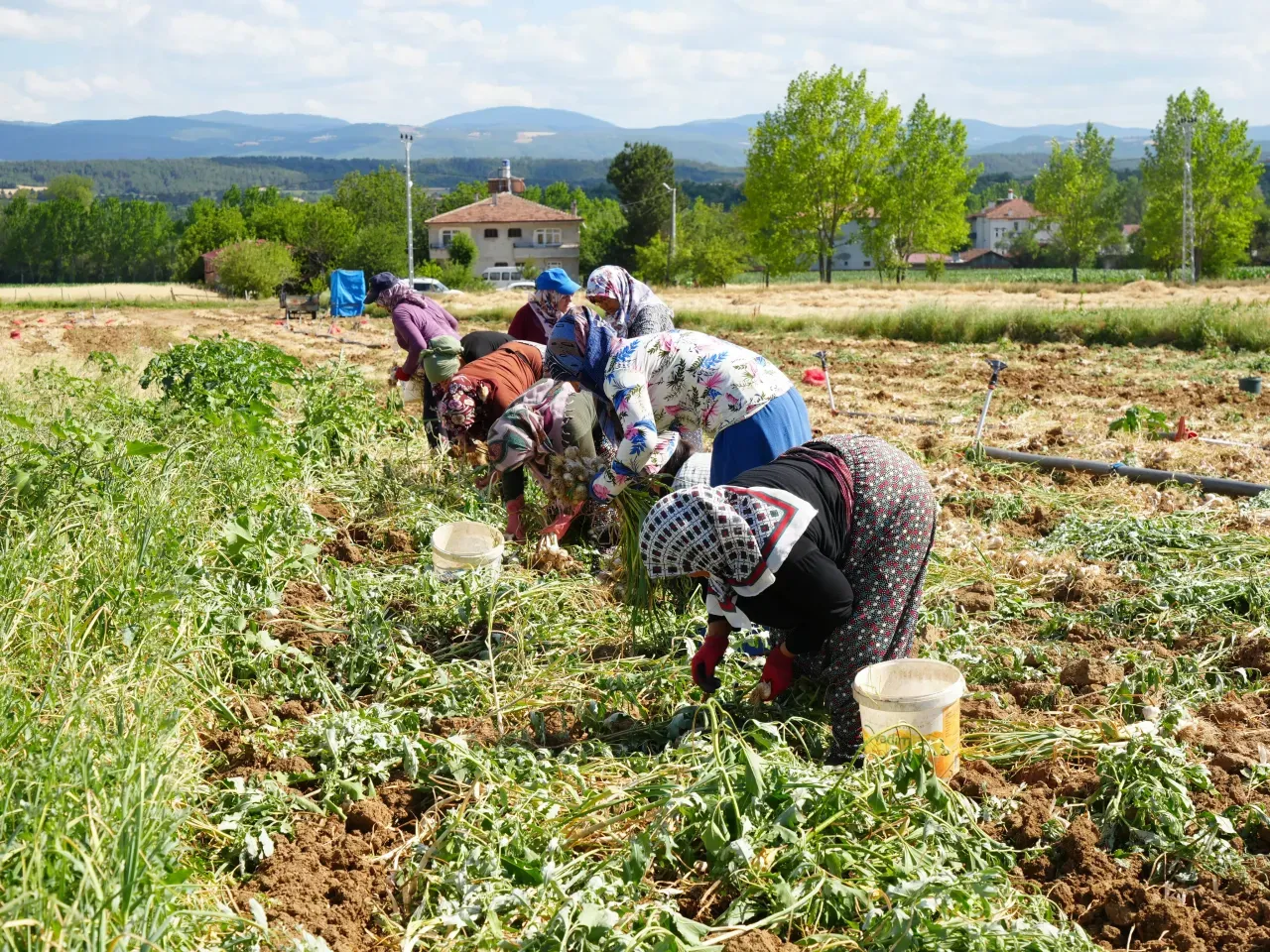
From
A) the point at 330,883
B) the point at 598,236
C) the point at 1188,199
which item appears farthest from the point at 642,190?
the point at 330,883

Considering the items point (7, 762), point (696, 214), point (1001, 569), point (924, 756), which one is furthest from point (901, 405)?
point (696, 214)

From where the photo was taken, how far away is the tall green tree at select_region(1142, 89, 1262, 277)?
152ft

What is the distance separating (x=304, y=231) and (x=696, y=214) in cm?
2152

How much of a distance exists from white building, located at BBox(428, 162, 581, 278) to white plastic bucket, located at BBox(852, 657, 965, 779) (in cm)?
7737

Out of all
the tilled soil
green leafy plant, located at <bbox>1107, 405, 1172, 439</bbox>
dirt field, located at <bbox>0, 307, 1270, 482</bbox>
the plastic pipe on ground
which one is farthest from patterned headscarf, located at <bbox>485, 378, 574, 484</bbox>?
the plastic pipe on ground

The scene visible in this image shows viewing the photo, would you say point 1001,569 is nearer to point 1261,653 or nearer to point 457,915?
point 1261,653

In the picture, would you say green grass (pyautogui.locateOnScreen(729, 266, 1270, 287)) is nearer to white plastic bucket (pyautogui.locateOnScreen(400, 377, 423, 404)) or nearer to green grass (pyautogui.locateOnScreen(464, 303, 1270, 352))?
green grass (pyautogui.locateOnScreen(464, 303, 1270, 352))

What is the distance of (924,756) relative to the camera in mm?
2945

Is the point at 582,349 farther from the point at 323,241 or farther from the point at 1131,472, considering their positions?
the point at 323,241

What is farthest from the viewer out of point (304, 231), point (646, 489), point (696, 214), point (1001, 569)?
point (696, 214)

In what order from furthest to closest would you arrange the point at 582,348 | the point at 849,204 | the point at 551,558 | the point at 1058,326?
the point at 849,204 → the point at 1058,326 → the point at 551,558 → the point at 582,348

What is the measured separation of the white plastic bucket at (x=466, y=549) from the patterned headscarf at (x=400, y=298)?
111 inches

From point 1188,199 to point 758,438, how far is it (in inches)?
1783

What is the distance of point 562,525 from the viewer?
17.6 ft
